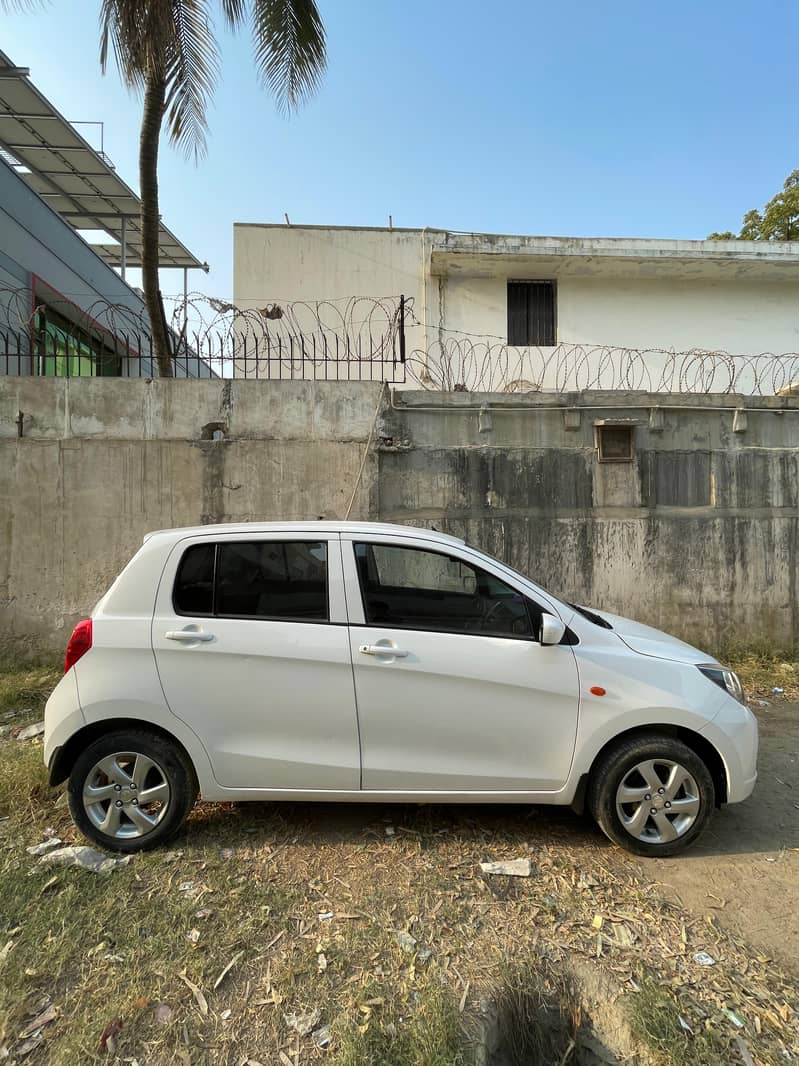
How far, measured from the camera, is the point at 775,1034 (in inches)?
75.0

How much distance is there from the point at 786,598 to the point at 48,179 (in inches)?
674

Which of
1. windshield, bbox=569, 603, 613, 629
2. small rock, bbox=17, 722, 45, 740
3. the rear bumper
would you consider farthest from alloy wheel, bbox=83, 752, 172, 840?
windshield, bbox=569, 603, 613, 629

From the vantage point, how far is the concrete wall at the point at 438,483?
574cm

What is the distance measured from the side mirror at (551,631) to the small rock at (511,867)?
1.08m

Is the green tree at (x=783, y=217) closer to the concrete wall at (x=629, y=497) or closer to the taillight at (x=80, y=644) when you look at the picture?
the concrete wall at (x=629, y=497)

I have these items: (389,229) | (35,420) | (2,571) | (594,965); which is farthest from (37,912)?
(389,229)

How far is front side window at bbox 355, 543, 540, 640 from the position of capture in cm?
291

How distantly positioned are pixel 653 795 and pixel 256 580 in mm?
2265

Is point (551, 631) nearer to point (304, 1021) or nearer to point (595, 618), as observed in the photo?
point (595, 618)

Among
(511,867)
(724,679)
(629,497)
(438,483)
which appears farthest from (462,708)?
(629,497)

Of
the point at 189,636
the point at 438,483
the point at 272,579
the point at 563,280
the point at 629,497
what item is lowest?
the point at 189,636

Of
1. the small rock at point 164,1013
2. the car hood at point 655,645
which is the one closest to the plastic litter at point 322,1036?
the small rock at point 164,1013

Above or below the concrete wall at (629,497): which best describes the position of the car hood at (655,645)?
below

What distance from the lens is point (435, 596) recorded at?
304 cm
